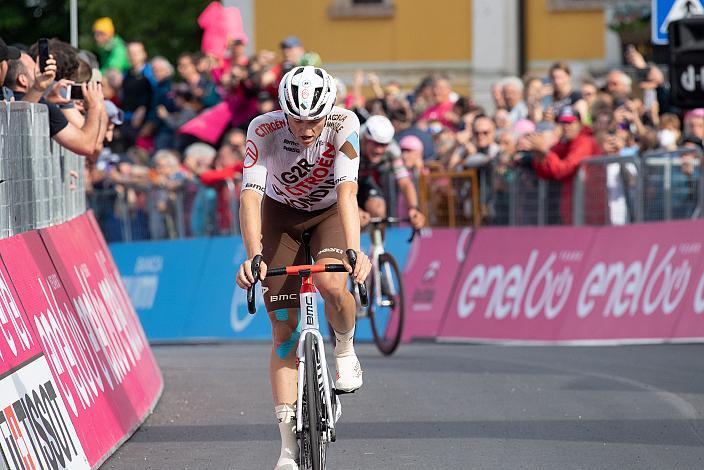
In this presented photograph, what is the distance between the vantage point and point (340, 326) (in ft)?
29.4

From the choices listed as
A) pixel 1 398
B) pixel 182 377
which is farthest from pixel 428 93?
pixel 1 398

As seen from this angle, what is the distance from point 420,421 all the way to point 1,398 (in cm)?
391

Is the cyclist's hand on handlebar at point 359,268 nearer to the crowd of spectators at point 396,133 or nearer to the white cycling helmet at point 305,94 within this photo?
the white cycling helmet at point 305,94

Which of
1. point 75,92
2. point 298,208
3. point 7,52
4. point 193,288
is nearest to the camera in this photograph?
point 298,208

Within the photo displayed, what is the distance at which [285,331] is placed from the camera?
8922 millimetres

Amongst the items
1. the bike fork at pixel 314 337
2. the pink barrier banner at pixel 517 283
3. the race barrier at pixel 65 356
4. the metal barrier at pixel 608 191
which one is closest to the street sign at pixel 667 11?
the metal barrier at pixel 608 191

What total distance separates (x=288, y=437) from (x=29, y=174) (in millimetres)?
2503

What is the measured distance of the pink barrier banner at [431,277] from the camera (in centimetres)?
1842

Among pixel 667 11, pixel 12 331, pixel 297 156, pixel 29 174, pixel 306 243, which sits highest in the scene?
pixel 667 11

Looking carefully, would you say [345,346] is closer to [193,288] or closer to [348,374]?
[348,374]

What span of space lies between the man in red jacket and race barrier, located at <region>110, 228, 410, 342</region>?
7.17ft

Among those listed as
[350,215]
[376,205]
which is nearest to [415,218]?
[376,205]

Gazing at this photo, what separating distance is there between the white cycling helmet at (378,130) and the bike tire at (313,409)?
256 inches

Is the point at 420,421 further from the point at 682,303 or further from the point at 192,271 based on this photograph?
the point at 192,271
